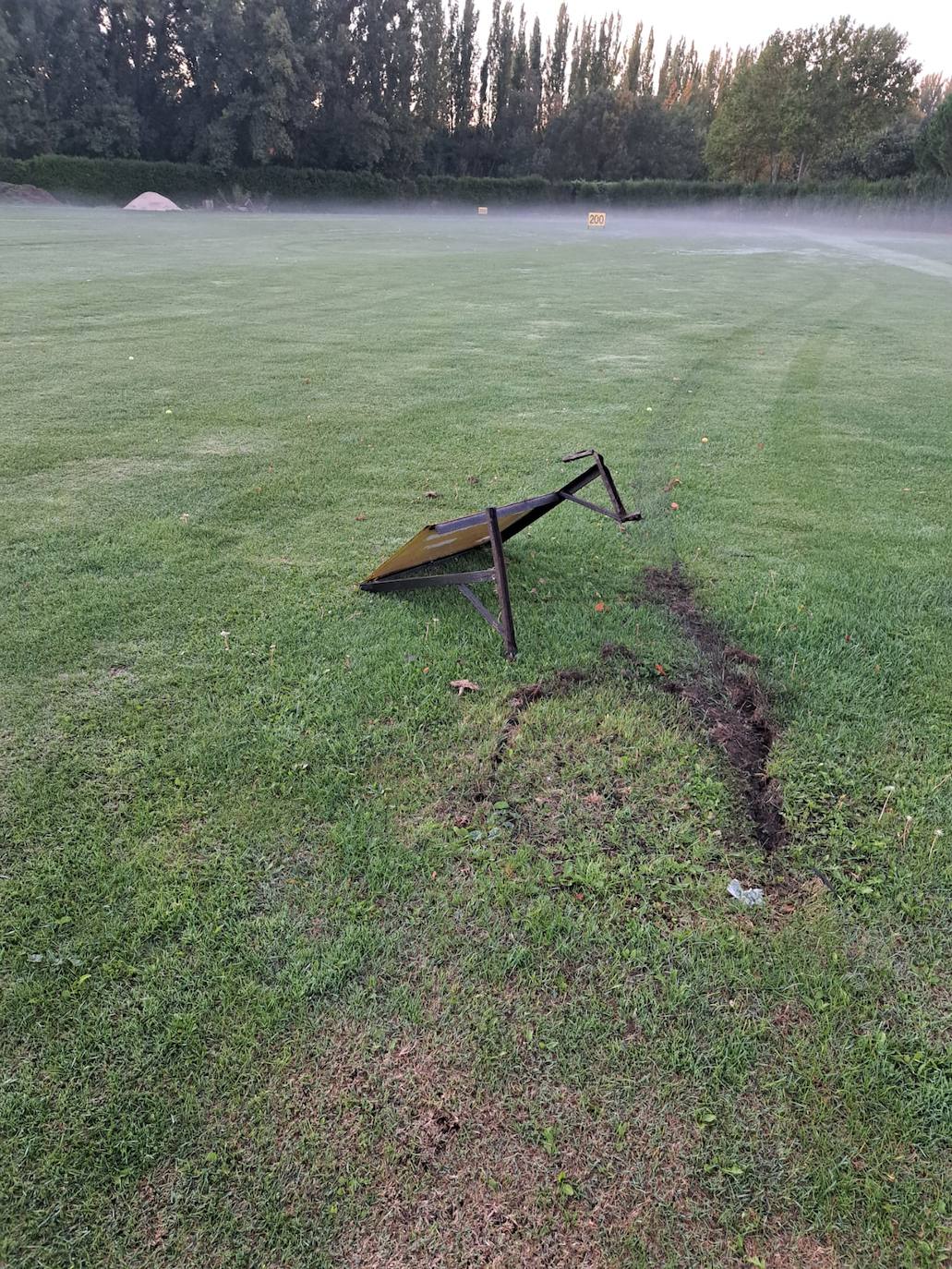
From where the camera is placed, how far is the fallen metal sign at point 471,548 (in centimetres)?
324

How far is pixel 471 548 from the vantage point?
3.63 metres

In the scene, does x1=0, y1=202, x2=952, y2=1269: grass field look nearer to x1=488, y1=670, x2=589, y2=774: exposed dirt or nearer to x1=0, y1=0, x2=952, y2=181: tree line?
x1=488, y1=670, x2=589, y2=774: exposed dirt

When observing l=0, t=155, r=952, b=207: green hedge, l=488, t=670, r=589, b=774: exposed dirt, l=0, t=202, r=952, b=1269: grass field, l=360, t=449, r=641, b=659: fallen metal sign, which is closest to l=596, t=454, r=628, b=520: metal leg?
l=360, t=449, r=641, b=659: fallen metal sign

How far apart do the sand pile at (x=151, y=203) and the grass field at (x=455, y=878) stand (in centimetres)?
4407

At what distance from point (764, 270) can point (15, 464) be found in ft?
67.5

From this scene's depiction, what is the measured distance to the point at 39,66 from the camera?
143ft

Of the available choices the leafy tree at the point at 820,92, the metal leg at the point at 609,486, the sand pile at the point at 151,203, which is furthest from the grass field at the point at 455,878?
the leafy tree at the point at 820,92

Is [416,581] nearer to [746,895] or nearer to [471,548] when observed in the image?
[471,548]

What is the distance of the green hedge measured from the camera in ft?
133

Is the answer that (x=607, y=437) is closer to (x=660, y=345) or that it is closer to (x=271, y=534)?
(x=271, y=534)

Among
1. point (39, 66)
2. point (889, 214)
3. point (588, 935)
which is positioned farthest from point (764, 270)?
point (39, 66)

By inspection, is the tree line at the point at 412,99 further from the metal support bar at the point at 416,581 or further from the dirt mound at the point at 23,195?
the metal support bar at the point at 416,581

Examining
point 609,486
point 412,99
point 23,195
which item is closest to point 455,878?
point 609,486

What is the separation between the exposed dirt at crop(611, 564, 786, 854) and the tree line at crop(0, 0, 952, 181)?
48.6 meters
